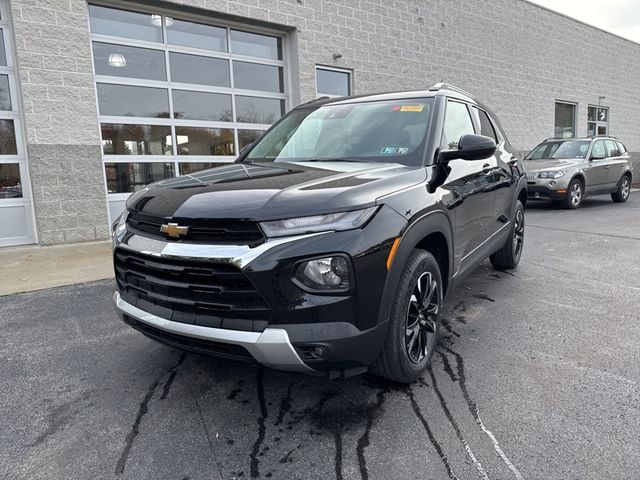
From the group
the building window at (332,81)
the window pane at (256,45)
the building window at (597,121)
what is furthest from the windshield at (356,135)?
the building window at (597,121)

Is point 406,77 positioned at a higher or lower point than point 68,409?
higher

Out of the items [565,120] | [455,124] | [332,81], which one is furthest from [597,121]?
[455,124]

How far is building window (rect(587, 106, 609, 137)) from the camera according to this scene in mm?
18109

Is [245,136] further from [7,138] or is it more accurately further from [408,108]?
[408,108]

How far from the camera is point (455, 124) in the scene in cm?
355

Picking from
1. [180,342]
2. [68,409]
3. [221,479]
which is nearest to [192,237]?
[180,342]

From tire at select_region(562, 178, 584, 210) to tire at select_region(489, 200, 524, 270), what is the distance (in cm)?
615

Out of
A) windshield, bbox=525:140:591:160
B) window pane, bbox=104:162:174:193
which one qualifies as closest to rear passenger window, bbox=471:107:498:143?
window pane, bbox=104:162:174:193

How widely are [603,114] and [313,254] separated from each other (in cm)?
2104

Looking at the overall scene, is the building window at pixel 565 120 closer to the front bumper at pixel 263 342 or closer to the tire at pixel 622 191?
the tire at pixel 622 191

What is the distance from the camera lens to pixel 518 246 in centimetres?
537

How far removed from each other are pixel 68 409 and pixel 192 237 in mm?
1310

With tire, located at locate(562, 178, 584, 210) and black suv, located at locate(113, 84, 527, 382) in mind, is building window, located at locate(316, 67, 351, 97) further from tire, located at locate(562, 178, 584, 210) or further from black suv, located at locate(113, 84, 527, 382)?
black suv, located at locate(113, 84, 527, 382)

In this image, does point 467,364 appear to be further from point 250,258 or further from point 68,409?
point 68,409
